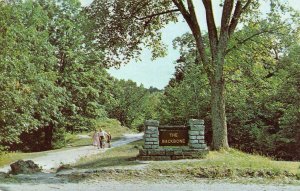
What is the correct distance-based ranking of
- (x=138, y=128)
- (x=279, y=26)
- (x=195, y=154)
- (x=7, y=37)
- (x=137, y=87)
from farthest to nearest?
(x=137, y=87) → (x=138, y=128) → (x=7, y=37) → (x=279, y=26) → (x=195, y=154)

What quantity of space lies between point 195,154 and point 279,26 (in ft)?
25.5

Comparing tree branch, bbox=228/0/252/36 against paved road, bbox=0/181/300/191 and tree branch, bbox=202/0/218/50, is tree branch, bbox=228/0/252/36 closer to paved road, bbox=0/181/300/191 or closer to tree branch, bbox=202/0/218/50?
tree branch, bbox=202/0/218/50

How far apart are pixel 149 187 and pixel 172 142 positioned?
19.7ft

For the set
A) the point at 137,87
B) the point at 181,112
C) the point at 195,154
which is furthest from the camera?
the point at 137,87

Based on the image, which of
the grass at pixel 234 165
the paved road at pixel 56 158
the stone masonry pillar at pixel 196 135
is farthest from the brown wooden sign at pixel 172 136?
the paved road at pixel 56 158

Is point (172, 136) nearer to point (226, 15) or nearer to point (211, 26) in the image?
point (211, 26)

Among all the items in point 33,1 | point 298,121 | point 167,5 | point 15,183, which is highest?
point 33,1

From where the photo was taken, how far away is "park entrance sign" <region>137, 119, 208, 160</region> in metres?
17.6

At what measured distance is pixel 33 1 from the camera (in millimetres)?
39875

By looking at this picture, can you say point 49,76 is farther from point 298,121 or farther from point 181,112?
point 298,121

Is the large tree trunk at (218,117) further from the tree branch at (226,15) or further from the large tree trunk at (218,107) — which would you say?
the tree branch at (226,15)

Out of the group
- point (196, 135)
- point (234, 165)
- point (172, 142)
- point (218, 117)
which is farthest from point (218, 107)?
point (234, 165)

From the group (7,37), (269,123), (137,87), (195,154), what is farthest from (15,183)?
(137,87)

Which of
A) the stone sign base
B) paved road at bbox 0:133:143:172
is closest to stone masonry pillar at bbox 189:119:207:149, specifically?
the stone sign base
